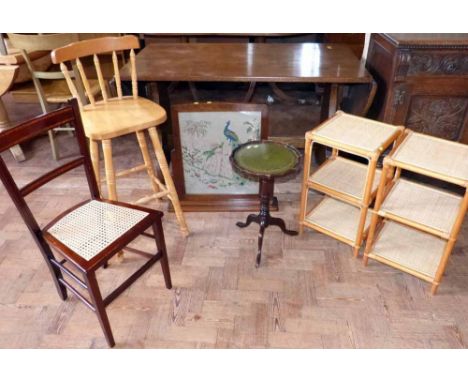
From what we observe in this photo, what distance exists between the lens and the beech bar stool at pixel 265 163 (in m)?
1.74

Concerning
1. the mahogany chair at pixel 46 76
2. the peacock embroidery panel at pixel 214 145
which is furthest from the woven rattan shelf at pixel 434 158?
the mahogany chair at pixel 46 76

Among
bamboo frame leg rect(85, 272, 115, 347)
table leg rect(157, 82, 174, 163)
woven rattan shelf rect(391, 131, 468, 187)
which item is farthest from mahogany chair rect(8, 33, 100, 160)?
woven rattan shelf rect(391, 131, 468, 187)

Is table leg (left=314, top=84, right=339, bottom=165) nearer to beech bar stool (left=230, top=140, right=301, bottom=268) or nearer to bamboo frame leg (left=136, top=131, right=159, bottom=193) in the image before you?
beech bar stool (left=230, top=140, right=301, bottom=268)

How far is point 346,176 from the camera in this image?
2078 millimetres

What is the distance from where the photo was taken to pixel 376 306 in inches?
69.2

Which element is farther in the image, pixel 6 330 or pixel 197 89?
pixel 197 89

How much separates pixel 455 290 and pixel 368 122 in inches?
36.7

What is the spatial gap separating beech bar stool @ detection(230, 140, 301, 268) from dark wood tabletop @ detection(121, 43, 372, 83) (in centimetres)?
45

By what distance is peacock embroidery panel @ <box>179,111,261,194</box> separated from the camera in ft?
7.13

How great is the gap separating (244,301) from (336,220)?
732 mm

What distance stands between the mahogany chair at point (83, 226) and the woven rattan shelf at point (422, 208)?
1.12 m

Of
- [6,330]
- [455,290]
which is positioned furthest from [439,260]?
[6,330]

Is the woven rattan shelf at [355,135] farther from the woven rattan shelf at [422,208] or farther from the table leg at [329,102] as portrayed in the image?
the table leg at [329,102]

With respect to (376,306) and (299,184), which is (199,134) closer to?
(299,184)
